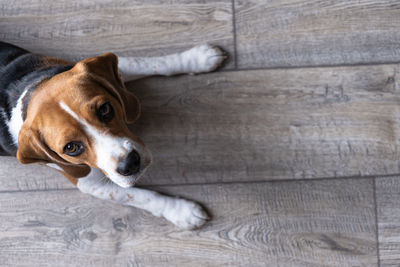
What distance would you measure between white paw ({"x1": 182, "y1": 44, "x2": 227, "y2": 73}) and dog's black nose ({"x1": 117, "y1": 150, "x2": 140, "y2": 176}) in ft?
2.17

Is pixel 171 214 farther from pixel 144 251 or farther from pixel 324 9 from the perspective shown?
pixel 324 9

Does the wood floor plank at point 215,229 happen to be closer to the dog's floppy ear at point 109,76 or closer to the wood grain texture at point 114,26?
the dog's floppy ear at point 109,76

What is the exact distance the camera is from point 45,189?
2.00 meters

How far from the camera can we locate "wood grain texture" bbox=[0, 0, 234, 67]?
2.00 metres

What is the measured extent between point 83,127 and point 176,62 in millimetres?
708

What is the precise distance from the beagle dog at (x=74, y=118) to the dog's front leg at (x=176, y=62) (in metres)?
0.31

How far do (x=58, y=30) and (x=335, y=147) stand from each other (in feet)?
4.98

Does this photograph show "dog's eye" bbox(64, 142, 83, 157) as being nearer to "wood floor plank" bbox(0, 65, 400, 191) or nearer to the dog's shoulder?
the dog's shoulder

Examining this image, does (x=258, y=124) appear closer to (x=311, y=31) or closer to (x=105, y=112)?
(x=311, y=31)

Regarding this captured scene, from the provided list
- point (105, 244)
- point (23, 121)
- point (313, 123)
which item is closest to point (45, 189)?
point (105, 244)

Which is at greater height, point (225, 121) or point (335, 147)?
point (225, 121)

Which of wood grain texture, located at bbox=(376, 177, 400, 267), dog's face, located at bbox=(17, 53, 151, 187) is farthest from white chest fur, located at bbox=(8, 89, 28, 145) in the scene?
wood grain texture, located at bbox=(376, 177, 400, 267)

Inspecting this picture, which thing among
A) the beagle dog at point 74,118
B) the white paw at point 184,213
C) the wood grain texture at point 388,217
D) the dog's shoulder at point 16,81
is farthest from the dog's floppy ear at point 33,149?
the wood grain texture at point 388,217

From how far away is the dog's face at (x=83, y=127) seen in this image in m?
1.38
